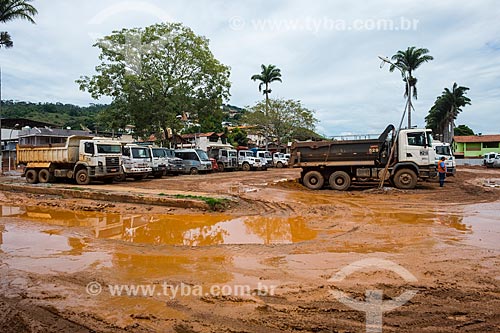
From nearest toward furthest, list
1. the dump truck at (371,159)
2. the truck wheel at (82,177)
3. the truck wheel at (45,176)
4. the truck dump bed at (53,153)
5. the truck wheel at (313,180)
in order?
the dump truck at (371,159), the truck wheel at (313,180), the truck wheel at (82,177), the truck dump bed at (53,153), the truck wheel at (45,176)

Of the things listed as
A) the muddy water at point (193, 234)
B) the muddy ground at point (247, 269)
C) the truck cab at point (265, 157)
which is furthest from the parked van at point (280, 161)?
the muddy ground at point (247, 269)

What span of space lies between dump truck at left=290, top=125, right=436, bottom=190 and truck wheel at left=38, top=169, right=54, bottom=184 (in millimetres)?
12435

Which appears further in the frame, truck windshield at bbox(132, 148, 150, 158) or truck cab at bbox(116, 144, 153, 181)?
truck windshield at bbox(132, 148, 150, 158)

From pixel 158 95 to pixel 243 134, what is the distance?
32287mm

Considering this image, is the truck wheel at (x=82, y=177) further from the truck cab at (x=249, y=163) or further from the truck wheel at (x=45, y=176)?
the truck cab at (x=249, y=163)

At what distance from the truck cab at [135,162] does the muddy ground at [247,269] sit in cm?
839

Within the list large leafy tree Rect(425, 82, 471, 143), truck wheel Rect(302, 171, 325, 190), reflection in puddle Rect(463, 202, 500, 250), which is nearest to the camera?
reflection in puddle Rect(463, 202, 500, 250)

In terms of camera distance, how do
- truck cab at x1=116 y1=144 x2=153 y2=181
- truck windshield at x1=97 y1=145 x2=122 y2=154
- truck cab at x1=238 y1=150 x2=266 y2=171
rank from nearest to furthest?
truck windshield at x1=97 y1=145 x2=122 y2=154, truck cab at x1=116 y1=144 x2=153 y2=181, truck cab at x1=238 y1=150 x2=266 y2=171

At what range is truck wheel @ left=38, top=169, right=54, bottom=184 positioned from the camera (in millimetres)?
17344

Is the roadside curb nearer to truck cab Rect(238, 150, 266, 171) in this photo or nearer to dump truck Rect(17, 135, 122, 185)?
dump truck Rect(17, 135, 122, 185)

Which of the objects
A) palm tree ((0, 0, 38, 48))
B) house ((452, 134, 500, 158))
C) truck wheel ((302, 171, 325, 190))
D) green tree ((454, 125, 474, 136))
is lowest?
truck wheel ((302, 171, 325, 190))

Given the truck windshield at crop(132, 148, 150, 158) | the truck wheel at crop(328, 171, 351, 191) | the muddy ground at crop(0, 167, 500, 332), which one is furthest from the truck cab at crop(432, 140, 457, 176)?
the truck windshield at crop(132, 148, 150, 158)

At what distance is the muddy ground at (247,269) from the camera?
3426 mm

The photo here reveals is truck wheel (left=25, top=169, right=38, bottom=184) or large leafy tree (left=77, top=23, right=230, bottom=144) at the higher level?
large leafy tree (left=77, top=23, right=230, bottom=144)
